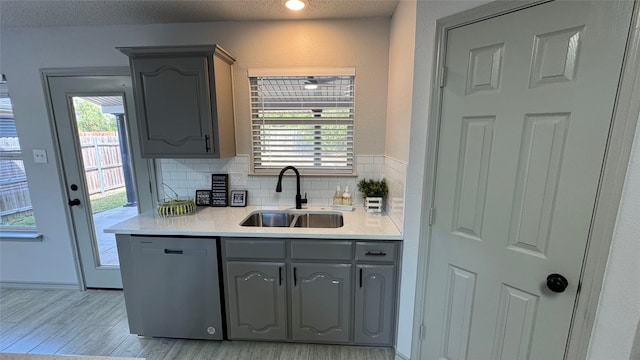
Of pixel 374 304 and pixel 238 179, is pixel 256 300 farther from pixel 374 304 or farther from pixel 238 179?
pixel 238 179

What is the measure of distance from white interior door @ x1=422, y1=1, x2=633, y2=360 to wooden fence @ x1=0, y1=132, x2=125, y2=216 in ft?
9.13

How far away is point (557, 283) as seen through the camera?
3.34 feet

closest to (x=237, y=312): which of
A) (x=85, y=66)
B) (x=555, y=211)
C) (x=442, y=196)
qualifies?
(x=442, y=196)

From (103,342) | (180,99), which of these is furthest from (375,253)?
(103,342)

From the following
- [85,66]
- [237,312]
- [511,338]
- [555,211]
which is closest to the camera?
[555,211]

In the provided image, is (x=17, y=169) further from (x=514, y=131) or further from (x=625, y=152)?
(x=625, y=152)

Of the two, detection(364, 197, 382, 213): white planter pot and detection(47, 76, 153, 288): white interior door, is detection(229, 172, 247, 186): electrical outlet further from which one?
detection(364, 197, 382, 213): white planter pot

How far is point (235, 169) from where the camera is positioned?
2369mm

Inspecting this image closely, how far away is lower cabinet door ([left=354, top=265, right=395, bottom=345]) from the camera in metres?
1.68

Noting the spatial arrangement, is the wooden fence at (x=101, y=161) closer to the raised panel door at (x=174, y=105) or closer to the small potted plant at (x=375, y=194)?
the raised panel door at (x=174, y=105)

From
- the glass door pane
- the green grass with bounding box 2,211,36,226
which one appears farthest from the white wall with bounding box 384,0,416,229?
the green grass with bounding box 2,211,36,226

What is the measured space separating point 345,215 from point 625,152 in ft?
5.04

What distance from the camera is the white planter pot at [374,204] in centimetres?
209

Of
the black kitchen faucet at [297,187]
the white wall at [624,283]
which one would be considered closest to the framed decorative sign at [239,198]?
the black kitchen faucet at [297,187]
